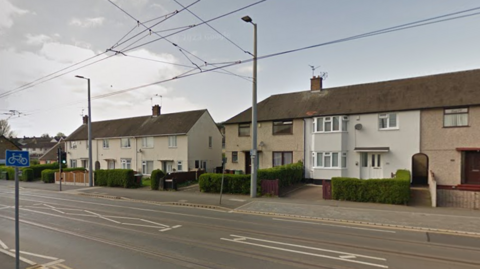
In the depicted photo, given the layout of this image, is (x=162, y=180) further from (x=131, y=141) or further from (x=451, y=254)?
(x=451, y=254)

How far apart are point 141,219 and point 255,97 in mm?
8979

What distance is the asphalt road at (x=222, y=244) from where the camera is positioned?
633 cm

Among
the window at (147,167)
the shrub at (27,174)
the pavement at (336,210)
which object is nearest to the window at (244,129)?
the pavement at (336,210)

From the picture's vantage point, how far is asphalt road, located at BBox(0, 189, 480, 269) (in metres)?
6.33

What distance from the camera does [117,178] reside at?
75.4ft

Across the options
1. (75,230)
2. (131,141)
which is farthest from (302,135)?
(131,141)

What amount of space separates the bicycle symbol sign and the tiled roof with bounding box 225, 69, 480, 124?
18956 mm

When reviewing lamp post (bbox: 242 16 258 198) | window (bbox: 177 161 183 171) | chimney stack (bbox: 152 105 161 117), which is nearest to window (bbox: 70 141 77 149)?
chimney stack (bbox: 152 105 161 117)

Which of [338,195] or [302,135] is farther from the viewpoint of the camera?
[302,135]

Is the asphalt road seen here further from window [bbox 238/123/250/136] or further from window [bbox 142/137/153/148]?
window [bbox 142/137/153/148]

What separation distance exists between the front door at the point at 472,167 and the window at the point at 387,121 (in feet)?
14.6

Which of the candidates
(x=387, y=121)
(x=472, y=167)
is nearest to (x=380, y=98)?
(x=387, y=121)

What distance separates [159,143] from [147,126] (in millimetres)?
4055

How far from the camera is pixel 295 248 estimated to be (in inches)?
286
